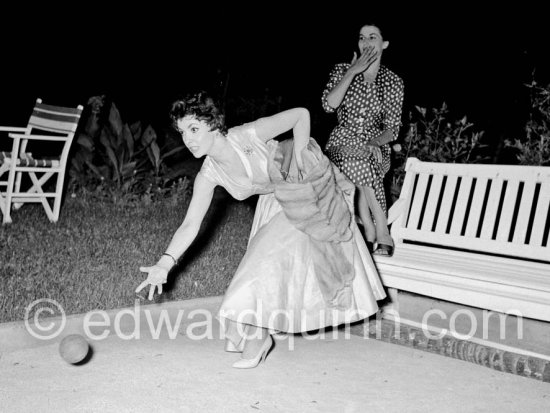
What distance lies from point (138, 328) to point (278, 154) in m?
1.89

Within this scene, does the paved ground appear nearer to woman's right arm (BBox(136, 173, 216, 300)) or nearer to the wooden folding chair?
woman's right arm (BBox(136, 173, 216, 300))

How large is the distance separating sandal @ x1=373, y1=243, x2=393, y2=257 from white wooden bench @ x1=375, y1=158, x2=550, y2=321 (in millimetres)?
86

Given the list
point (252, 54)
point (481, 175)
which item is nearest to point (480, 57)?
point (252, 54)

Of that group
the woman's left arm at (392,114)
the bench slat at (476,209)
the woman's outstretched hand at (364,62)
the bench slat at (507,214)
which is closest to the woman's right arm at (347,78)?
the woman's outstretched hand at (364,62)

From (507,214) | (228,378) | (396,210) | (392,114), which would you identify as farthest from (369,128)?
(228,378)

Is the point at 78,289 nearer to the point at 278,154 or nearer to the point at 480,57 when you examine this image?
the point at 278,154

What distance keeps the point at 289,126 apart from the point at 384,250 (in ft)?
5.45

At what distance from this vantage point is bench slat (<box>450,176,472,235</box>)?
237 inches

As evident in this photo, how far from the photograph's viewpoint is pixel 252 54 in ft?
58.0

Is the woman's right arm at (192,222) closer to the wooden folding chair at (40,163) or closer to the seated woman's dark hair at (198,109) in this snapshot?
the seated woman's dark hair at (198,109)

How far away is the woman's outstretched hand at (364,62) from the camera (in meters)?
5.46

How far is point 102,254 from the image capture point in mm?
7070

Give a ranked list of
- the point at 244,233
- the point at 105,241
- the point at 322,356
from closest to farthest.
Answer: the point at 322,356
the point at 105,241
the point at 244,233

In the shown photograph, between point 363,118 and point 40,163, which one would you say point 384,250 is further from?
point 40,163
